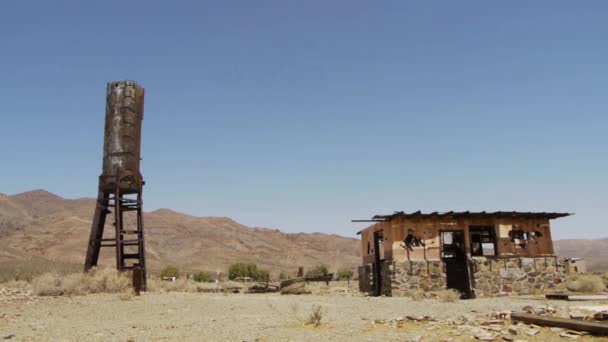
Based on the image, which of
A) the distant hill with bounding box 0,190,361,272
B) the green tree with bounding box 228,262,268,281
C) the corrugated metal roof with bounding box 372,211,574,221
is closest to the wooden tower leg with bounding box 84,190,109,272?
the corrugated metal roof with bounding box 372,211,574,221

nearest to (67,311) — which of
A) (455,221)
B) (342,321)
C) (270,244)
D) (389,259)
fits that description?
(342,321)

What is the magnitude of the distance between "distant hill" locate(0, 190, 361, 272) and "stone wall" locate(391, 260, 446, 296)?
45394 millimetres

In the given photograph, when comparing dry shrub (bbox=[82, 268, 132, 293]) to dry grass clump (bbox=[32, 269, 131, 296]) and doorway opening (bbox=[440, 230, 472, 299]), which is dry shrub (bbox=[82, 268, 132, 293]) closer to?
dry grass clump (bbox=[32, 269, 131, 296])

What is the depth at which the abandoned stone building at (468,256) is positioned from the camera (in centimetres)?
2364

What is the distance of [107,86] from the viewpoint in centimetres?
2281

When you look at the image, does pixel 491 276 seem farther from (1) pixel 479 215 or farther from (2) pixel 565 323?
(2) pixel 565 323

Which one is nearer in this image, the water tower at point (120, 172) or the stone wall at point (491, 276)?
the water tower at point (120, 172)

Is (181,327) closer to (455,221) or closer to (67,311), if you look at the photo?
(67,311)

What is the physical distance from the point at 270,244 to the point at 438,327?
3249 inches

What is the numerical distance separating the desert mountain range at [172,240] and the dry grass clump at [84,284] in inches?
1445

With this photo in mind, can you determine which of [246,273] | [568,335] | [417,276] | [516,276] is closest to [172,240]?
[246,273]

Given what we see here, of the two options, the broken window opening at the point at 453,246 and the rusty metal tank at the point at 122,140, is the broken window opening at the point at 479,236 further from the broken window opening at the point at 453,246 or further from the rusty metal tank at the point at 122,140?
the rusty metal tank at the point at 122,140

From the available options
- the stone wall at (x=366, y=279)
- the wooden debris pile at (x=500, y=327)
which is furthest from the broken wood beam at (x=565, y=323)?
the stone wall at (x=366, y=279)

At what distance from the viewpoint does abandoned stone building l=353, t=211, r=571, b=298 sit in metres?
23.6
